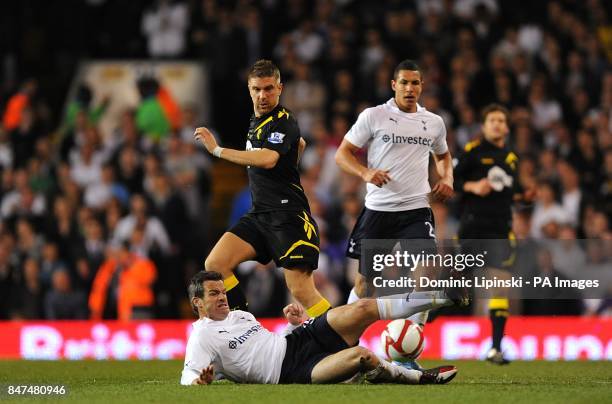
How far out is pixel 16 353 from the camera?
47.8ft

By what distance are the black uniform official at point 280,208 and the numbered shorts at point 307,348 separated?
105 cm

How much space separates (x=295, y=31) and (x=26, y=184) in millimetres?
4580

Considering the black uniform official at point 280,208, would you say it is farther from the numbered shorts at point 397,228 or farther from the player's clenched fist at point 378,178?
the player's clenched fist at point 378,178

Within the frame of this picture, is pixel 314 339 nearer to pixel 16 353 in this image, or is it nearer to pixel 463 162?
pixel 463 162

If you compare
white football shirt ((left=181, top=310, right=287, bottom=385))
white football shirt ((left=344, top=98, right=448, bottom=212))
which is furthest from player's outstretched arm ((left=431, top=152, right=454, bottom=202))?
white football shirt ((left=181, top=310, right=287, bottom=385))

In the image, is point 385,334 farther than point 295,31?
No

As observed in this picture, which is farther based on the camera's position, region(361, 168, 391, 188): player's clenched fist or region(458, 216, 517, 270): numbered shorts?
region(458, 216, 517, 270): numbered shorts

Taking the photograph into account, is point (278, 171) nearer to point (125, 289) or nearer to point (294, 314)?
point (294, 314)

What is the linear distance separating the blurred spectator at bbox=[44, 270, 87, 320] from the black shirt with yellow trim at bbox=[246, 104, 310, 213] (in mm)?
6143

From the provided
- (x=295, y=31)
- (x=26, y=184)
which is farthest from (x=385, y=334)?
(x=295, y=31)

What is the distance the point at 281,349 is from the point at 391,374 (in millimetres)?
770

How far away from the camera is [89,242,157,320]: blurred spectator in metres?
15.4

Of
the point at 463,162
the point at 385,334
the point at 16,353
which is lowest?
the point at 16,353

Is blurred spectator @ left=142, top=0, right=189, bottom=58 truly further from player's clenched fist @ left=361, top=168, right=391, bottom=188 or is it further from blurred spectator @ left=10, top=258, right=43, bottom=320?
player's clenched fist @ left=361, top=168, right=391, bottom=188
